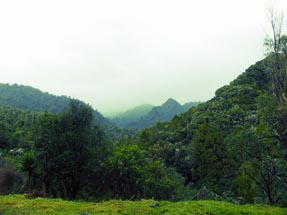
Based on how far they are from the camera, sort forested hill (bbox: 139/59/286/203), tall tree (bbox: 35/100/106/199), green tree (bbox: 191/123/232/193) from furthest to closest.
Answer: green tree (bbox: 191/123/232/193), tall tree (bbox: 35/100/106/199), forested hill (bbox: 139/59/286/203)

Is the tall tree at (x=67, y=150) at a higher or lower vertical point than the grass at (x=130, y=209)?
higher

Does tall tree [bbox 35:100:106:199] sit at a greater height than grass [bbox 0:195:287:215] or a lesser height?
greater

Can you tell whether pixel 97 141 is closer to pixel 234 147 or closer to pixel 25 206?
pixel 234 147

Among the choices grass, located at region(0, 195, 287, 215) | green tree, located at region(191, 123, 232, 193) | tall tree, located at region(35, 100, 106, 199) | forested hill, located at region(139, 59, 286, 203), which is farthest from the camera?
green tree, located at region(191, 123, 232, 193)

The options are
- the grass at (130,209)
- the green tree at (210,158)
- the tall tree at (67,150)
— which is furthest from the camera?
the green tree at (210,158)

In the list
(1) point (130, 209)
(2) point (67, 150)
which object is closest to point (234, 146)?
(1) point (130, 209)

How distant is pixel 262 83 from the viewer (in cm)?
8400

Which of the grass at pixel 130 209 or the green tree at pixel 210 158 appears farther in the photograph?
the green tree at pixel 210 158

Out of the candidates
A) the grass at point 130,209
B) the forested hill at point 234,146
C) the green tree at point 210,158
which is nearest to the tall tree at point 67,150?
the forested hill at point 234,146

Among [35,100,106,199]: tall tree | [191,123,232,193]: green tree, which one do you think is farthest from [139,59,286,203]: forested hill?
[35,100,106,199]: tall tree

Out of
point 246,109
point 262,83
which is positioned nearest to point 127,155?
point 246,109

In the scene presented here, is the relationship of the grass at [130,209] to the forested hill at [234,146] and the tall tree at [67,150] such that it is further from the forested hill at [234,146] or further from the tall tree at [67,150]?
the tall tree at [67,150]

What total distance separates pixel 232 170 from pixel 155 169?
17.9 metres

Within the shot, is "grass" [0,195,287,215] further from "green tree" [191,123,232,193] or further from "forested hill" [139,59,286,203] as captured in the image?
"green tree" [191,123,232,193]
